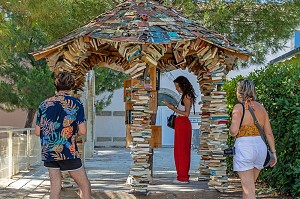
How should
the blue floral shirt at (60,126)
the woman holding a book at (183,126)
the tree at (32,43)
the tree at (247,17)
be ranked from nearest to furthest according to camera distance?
the blue floral shirt at (60,126), the tree at (32,43), the woman holding a book at (183,126), the tree at (247,17)

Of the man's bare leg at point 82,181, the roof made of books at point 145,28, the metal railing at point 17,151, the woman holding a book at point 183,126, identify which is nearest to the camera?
the man's bare leg at point 82,181

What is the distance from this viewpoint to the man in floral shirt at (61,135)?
648 cm

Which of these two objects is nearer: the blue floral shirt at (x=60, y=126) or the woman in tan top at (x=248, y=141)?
the blue floral shirt at (x=60, y=126)

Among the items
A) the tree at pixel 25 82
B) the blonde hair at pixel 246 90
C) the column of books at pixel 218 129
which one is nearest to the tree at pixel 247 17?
the column of books at pixel 218 129

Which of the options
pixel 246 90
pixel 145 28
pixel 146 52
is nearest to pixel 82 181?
pixel 246 90

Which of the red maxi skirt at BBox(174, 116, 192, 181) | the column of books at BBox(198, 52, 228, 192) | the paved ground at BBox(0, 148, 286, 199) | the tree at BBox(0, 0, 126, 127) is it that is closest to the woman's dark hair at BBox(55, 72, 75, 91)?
the paved ground at BBox(0, 148, 286, 199)

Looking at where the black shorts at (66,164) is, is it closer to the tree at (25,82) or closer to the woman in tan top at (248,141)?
the woman in tan top at (248,141)

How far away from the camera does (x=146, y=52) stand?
8391 millimetres

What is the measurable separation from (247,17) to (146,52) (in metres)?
6.98

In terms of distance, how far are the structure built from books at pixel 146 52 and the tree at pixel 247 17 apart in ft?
14.9

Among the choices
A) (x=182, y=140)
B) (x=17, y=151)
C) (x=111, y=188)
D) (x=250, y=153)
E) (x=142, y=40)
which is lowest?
(x=111, y=188)

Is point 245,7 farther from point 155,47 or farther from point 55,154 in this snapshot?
point 55,154

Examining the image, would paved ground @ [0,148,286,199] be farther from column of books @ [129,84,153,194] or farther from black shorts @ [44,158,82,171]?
black shorts @ [44,158,82,171]

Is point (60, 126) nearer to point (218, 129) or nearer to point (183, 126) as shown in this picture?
point (218, 129)
